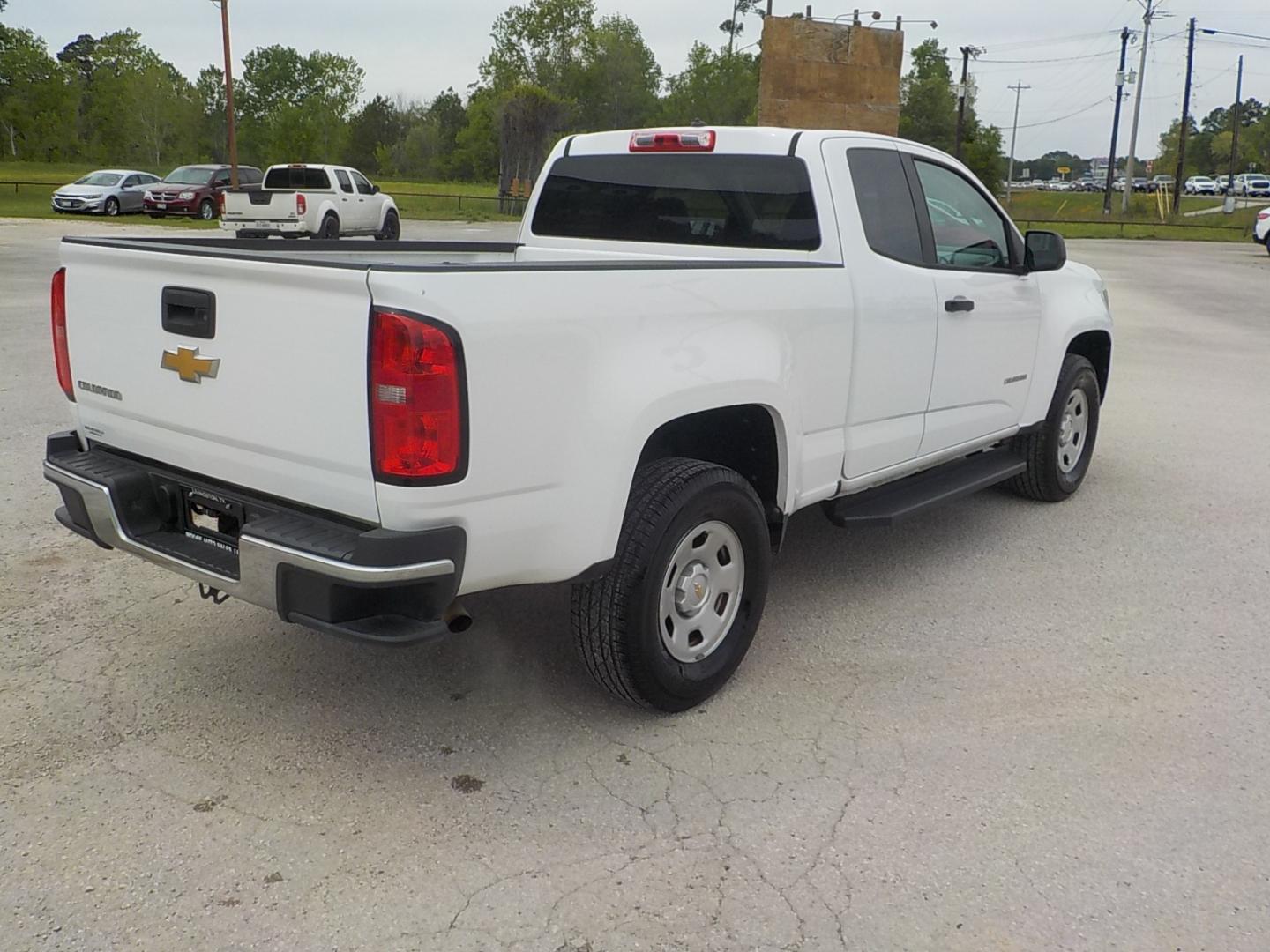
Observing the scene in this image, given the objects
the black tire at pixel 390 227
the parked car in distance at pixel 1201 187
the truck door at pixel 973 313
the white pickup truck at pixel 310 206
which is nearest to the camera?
the truck door at pixel 973 313

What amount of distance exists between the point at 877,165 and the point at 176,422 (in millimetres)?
2897

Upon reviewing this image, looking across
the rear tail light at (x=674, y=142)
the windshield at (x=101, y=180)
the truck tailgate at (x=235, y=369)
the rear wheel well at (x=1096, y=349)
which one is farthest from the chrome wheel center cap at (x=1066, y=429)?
the windshield at (x=101, y=180)

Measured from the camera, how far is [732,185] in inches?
181

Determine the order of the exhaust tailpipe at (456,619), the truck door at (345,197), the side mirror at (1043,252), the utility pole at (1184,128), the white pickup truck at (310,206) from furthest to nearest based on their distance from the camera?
1. the utility pole at (1184,128)
2. the truck door at (345,197)
3. the white pickup truck at (310,206)
4. the side mirror at (1043,252)
5. the exhaust tailpipe at (456,619)

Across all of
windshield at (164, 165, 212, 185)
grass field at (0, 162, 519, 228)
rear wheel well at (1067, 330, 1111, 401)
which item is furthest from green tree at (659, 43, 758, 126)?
rear wheel well at (1067, 330, 1111, 401)

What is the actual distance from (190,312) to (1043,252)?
398cm

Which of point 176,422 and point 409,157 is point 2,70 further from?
point 176,422

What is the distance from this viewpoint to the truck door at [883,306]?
4316mm

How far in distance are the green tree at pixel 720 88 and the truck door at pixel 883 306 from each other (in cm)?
8118

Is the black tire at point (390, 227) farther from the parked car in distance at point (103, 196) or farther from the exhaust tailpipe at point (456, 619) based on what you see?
the exhaust tailpipe at point (456, 619)

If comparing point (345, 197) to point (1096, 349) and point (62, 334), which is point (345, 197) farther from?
point (62, 334)

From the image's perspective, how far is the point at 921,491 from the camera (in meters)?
4.93

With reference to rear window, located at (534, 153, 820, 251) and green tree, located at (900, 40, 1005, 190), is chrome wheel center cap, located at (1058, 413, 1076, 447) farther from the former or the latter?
green tree, located at (900, 40, 1005, 190)

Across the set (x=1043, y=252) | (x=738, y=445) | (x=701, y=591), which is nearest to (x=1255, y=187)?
(x=1043, y=252)
